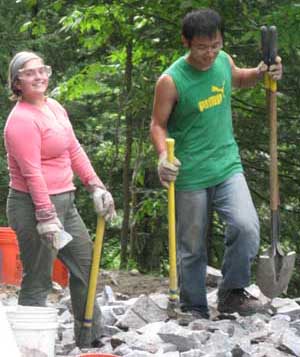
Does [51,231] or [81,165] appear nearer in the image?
[51,231]

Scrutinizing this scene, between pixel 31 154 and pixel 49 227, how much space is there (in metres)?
0.40

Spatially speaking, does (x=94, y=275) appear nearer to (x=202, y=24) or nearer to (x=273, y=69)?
(x=202, y=24)

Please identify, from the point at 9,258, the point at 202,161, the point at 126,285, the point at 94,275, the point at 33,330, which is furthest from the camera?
the point at 9,258

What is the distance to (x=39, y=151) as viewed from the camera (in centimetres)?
458

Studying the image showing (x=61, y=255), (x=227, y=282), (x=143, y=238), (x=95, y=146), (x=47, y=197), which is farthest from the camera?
(x=95, y=146)

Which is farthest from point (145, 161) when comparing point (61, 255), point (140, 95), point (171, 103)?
point (61, 255)

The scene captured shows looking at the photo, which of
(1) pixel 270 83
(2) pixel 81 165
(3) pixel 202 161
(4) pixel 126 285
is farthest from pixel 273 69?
(4) pixel 126 285

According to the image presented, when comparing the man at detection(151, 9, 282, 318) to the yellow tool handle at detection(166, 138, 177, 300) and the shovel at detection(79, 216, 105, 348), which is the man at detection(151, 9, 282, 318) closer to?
the yellow tool handle at detection(166, 138, 177, 300)

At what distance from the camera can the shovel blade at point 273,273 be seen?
5707mm

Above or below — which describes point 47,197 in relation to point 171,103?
below

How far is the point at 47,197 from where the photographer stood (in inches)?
181

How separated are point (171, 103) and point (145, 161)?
3.87m

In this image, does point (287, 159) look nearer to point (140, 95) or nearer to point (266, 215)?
point (266, 215)

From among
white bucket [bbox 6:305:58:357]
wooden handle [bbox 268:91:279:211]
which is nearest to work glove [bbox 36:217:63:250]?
white bucket [bbox 6:305:58:357]
